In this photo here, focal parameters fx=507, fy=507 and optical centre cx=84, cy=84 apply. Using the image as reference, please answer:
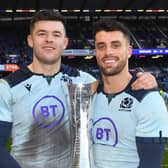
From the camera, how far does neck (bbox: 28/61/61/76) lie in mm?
2582

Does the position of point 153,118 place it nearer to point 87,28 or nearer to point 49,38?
point 49,38

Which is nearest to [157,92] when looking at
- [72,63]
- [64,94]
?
[64,94]

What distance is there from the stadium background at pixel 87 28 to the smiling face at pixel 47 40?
1117 inches

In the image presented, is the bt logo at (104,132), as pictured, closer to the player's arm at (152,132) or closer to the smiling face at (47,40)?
the player's arm at (152,132)

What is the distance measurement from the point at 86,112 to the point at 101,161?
0.26 metres

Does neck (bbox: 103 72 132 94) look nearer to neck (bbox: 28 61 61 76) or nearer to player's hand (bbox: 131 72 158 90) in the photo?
player's hand (bbox: 131 72 158 90)

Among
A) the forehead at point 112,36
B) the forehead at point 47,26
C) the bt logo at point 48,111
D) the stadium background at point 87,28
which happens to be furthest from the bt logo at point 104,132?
the stadium background at point 87,28

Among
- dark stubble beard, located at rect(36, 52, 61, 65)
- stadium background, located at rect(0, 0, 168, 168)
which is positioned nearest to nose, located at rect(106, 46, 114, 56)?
dark stubble beard, located at rect(36, 52, 61, 65)

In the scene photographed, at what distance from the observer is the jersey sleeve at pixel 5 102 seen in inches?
95.9

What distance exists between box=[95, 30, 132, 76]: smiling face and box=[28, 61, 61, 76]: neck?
355mm

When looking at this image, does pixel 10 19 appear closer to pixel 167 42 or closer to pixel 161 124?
pixel 167 42

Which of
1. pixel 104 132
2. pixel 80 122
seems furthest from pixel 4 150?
pixel 104 132

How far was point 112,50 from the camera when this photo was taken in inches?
89.9

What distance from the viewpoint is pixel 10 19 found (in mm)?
35438
